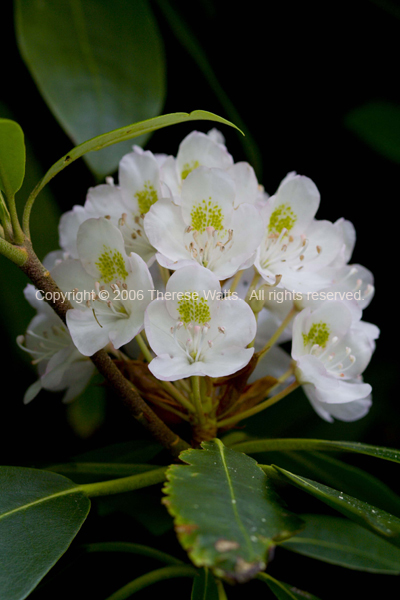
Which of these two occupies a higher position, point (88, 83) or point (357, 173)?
point (88, 83)

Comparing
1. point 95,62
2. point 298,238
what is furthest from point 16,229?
point 95,62

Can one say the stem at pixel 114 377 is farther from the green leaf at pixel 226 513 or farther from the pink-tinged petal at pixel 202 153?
the pink-tinged petal at pixel 202 153

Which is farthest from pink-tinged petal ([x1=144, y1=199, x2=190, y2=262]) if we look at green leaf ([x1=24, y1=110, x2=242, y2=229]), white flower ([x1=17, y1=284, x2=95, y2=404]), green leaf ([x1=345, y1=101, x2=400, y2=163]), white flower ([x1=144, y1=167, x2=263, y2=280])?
green leaf ([x1=345, y1=101, x2=400, y2=163])

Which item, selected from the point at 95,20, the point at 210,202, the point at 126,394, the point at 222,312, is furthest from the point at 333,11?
the point at 126,394

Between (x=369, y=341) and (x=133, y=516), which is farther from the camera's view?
(x=133, y=516)

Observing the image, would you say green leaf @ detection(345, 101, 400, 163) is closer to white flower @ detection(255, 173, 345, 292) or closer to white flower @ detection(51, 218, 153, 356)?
white flower @ detection(255, 173, 345, 292)

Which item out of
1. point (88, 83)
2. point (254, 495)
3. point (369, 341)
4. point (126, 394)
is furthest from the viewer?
point (88, 83)

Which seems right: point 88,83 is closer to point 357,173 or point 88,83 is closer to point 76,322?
point 76,322

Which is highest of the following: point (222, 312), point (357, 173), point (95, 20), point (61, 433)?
point (95, 20)
